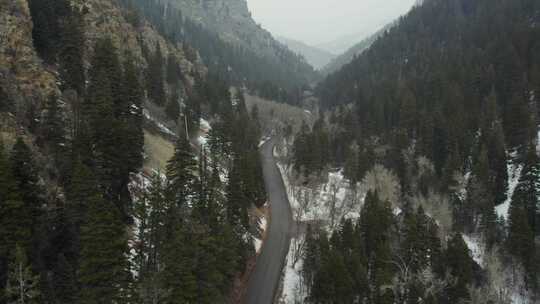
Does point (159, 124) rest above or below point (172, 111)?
below

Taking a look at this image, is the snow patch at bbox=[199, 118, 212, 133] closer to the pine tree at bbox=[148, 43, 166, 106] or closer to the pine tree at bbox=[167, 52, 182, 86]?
the pine tree at bbox=[148, 43, 166, 106]

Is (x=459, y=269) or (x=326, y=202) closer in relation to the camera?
(x=459, y=269)

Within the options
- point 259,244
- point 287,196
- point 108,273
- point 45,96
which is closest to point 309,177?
point 287,196

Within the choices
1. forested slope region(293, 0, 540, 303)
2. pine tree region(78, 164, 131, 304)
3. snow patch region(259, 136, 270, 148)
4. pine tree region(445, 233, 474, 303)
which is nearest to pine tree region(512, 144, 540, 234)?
forested slope region(293, 0, 540, 303)

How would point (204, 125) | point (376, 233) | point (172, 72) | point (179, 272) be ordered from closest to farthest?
point (179, 272) → point (376, 233) → point (204, 125) → point (172, 72)

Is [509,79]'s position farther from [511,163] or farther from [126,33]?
[126,33]

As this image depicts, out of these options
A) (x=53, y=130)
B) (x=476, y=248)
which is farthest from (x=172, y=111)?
(x=476, y=248)

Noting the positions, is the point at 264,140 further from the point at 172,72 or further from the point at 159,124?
the point at 159,124
